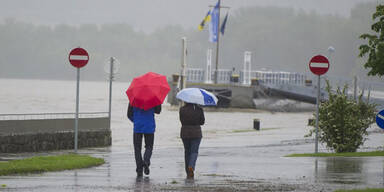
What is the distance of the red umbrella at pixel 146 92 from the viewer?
13016 mm

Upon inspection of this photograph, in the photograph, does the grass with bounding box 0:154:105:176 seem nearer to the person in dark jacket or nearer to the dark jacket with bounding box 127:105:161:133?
the dark jacket with bounding box 127:105:161:133

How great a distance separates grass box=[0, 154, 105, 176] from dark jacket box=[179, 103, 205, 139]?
2476 millimetres

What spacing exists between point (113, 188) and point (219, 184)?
175 cm

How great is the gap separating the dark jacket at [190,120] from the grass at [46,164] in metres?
2.48

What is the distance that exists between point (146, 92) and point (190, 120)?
36.9 inches

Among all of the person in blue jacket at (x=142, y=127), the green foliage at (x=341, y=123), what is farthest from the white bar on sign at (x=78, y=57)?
the green foliage at (x=341, y=123)

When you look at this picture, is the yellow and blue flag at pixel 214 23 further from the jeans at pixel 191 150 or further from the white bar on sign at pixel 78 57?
the jeans at pixel 191 150

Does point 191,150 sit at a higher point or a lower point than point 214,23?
lower

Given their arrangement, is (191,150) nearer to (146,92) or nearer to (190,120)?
(190,120)

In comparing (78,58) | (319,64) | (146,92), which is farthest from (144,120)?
(319,64)

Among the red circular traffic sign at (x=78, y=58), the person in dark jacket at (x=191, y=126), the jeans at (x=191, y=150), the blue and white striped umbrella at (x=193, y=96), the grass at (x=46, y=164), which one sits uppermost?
the red circular traffic sign at (x=78, y=58)

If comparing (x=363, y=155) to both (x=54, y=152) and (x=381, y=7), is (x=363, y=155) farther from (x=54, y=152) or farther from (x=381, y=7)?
(x=54, y=152)

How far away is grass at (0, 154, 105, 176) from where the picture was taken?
43.3 feet

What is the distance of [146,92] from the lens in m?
13.0
